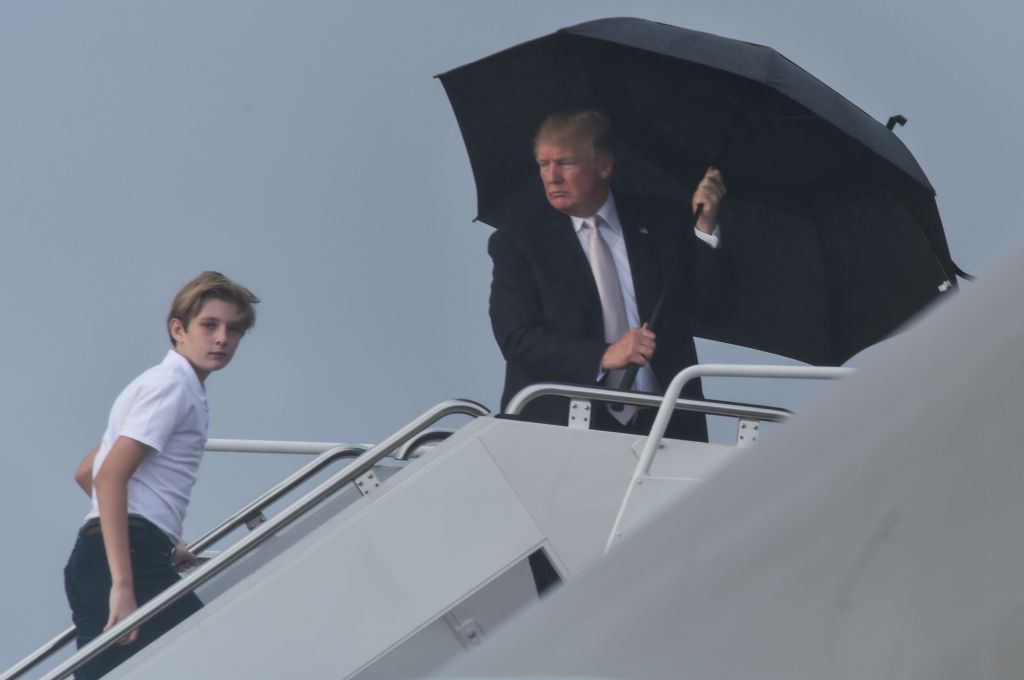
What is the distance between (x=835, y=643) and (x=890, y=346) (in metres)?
0.28

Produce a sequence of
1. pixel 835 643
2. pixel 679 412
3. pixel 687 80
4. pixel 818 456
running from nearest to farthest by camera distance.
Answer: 1. pixel 835 643
2. pixel 818 456
3. pixel 679 412
4. pixel 687 80

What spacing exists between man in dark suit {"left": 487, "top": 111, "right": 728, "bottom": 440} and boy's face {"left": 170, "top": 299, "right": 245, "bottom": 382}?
0.85 meters

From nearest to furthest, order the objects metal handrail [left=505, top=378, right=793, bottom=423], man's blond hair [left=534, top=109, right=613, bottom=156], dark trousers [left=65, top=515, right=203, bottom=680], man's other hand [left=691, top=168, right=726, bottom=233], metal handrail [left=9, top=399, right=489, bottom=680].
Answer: metal handrail [left=9, top=399, right=489, bottom=680], dark trousers [left=65, top=515, right=203, bottom=680], metal handrail [left=505, top=378, right=793, bottom=423], man's blond hair [left=534, top=109, right=613, bottom=156], man's other hand [left=691, top=168, right=726, bottom=233]

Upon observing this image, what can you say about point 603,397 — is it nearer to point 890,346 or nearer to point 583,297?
point 583,297

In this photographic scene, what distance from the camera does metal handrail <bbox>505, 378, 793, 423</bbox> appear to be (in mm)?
3902

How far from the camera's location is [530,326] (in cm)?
420

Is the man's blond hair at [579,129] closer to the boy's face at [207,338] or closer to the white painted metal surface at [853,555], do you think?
the boy's face at [207,338]

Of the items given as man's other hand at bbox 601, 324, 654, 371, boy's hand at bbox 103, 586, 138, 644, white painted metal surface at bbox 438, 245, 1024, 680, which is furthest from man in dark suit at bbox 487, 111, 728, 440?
white painted metal surface at bbox 438, 245, 1024, 680

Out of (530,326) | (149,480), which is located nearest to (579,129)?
(530,326)

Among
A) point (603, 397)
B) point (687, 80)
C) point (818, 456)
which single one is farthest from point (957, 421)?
point (687, 80)

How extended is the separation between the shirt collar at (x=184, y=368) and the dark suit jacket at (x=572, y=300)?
93 cm

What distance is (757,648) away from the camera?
806mm

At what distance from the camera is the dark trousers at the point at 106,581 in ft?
11.7

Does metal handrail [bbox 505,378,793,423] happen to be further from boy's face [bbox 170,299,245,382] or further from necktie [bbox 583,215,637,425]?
boy's face [bbox 170,299,245,382]
